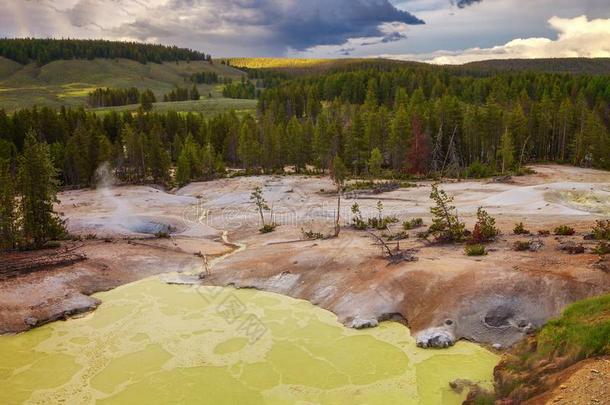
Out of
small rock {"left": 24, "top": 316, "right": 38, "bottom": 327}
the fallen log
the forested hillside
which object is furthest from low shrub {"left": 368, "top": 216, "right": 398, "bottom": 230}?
the forested hillside

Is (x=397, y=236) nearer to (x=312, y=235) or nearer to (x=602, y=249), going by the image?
(x=312, y=235)

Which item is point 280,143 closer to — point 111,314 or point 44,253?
point 44,253

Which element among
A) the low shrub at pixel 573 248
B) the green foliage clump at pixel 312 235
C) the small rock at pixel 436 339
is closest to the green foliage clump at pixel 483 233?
the low shrub at pixel 573 248

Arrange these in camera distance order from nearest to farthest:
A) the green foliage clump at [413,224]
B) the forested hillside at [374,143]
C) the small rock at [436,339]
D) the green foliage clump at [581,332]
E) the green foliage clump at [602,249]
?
the green foliage clump at [581,332]
the small rock at [436,339]
the green foliage clump at [602,249]
the green foliage clump at [413,224]
the forested hillside at [374,143]

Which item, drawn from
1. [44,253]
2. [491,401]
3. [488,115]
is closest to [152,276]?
[44,253]

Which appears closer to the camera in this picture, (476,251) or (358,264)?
(476,251)

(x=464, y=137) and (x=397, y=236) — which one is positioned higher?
(x=464, y=137)

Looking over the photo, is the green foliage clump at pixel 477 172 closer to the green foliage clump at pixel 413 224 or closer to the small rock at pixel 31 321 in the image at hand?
the green foliage clump at pixel 413 224

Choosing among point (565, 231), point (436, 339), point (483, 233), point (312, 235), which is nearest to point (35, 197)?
point (312, 235)
